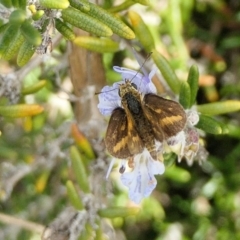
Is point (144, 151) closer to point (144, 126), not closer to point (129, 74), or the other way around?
point (144, 126)

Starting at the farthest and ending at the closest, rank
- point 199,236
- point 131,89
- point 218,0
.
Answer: point 218,0
point 199,236
point 131,89

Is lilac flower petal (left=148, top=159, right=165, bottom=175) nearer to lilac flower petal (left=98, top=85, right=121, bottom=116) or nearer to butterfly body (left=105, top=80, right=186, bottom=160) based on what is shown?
butterfly body (left=105, top=80, right=186, bottom=160)

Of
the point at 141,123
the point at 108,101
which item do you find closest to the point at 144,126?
the point at 141,123

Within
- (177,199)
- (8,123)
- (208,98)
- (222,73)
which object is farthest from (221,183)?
(8,123)

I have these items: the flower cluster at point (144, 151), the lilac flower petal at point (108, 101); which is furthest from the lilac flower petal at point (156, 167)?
the lilac flower petal at point (108, 101)

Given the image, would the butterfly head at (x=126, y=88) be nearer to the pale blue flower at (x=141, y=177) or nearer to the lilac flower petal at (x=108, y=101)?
the lilac flower petal at (x=108, y=101)

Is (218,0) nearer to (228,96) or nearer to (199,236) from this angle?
(228,96)
